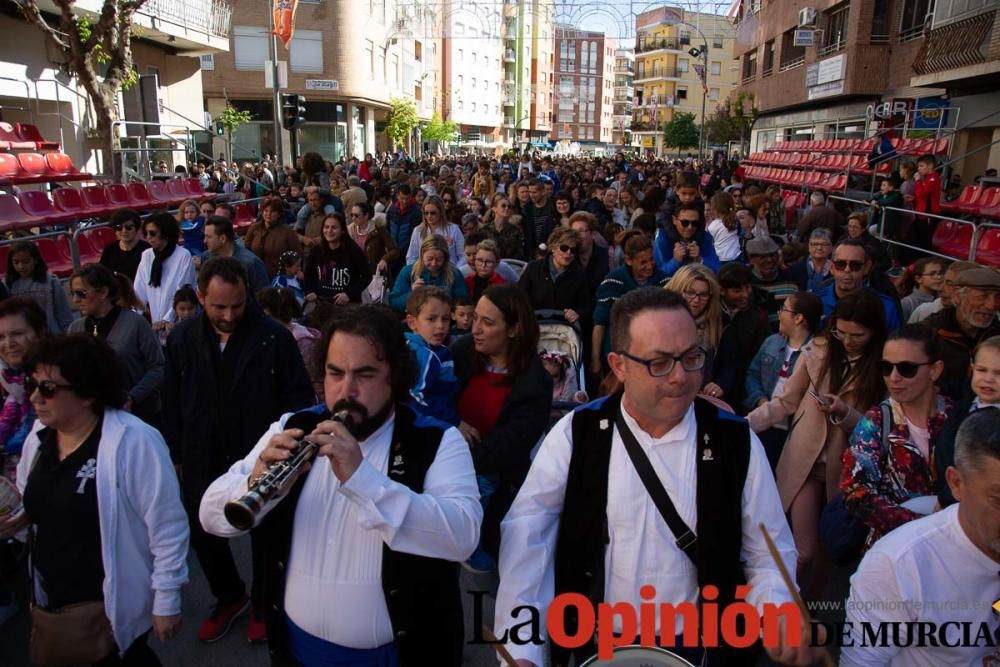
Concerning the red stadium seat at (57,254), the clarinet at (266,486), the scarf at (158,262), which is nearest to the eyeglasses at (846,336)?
the clarinet at (266,486)

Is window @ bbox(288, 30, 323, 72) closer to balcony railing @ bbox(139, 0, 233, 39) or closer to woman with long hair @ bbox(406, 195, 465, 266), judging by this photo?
balcony railing @ bbox(139, 0, 233, 39)

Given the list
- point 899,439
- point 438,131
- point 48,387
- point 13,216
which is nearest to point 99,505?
point 48,387

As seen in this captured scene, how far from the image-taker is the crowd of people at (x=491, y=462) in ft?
6.61

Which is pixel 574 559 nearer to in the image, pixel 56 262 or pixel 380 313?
pixel 380 313

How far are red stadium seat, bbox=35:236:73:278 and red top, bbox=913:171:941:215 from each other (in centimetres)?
1235

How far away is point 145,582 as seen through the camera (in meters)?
2.71

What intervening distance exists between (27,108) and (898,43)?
25620 millimetres

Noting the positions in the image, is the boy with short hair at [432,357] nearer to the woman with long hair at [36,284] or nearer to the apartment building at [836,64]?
the woman with long hair at [36,284]

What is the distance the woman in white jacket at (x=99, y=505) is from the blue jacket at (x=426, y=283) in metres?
3.13

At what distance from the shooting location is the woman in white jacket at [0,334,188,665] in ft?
8.57

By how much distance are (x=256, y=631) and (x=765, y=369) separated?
→ 3197mm

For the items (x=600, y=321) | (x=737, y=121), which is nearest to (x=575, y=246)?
(x=600, y=321)

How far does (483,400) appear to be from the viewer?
364cm

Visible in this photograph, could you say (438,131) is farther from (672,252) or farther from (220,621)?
(220,621)
